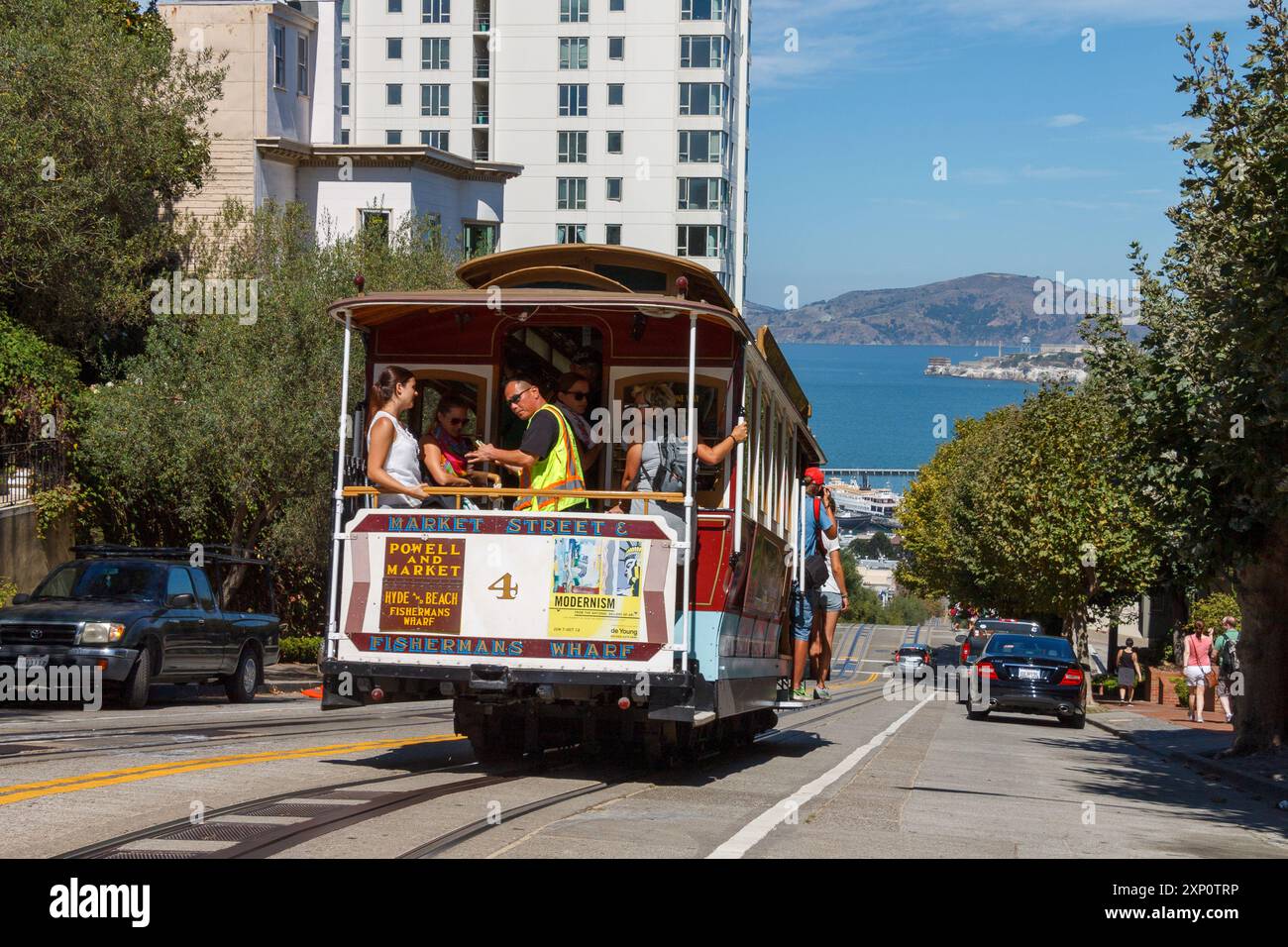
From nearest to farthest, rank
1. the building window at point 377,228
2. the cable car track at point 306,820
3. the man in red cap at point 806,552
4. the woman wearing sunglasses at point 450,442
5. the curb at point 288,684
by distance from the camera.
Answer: the cable car track at point 306,820 → the woman wearing sunglasses at point 450,442 → the man in red cap at point 806,552 → the curb at point 288,684 → the building window at point 377,228

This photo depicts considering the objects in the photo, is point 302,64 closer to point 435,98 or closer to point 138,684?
point 138,684

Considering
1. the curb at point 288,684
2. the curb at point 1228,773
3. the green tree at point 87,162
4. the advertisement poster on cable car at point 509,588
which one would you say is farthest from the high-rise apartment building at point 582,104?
the advertisement poster on cable car at point 509,588

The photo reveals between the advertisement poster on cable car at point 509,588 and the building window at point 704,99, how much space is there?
7680 centimetres

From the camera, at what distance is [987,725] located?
28.0 metres

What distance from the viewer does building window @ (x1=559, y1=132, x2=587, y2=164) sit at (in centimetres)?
8825

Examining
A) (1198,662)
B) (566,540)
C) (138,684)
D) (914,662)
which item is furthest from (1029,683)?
(914,662)

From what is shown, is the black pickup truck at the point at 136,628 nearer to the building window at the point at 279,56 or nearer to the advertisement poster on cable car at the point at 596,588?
the advertisement poster on cable car at the point at 596,588

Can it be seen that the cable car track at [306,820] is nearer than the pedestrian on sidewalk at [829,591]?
Yes

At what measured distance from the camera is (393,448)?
11.4 m

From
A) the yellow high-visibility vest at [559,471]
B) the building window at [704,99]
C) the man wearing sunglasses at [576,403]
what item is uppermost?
the building window at [704,99]

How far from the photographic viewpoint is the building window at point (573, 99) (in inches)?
3467
